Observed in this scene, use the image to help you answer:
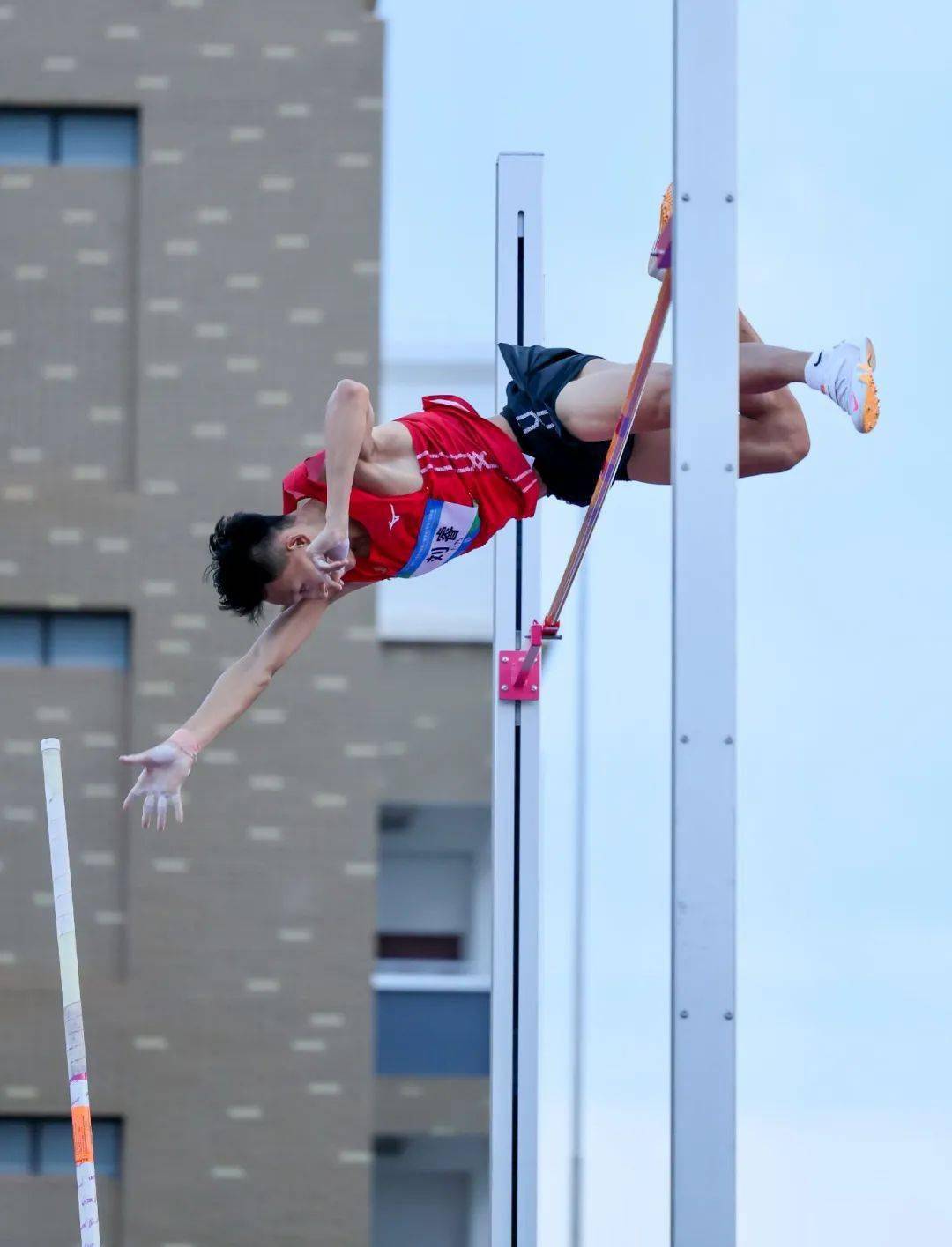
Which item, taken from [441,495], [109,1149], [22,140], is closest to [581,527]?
[441,495]

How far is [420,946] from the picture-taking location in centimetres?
839

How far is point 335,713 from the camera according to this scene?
7824 millimetres

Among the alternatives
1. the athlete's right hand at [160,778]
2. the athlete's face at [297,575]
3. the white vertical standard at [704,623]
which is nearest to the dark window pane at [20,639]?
the athlete's face at [297,575]

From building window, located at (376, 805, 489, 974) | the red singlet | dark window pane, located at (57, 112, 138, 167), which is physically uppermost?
dark window pane, located at (57, 112, 138, 167)

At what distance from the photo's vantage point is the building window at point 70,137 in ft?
26.8

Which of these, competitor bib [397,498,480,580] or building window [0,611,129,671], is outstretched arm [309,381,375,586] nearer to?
competitor bib [397,498,480,580]

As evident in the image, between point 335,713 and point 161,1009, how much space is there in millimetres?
1414

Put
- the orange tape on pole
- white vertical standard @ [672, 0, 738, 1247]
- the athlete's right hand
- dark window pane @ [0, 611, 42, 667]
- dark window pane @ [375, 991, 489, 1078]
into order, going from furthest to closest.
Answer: dark window pane @ [0, 611, 42, 667] → dark window pane @ [375, 991, 489, 1078] → the athlete's right hand → the orange tape on pole → white vertical standard @ [672, 0, 738, 1247]

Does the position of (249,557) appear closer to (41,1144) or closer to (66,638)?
(66,638)

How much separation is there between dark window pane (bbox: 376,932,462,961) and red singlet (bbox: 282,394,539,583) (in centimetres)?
522

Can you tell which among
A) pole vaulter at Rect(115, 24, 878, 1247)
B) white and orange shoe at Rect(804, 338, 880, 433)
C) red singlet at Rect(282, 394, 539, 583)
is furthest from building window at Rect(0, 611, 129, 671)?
white and orange shoe at Rect(804, 338, 880, 433)

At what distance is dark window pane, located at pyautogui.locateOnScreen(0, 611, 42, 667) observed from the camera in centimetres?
795

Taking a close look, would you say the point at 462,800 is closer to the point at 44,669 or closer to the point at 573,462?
the point at 44,669

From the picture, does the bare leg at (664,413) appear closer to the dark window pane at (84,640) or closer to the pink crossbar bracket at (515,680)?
the pink crossbar bracket at (515,680)
